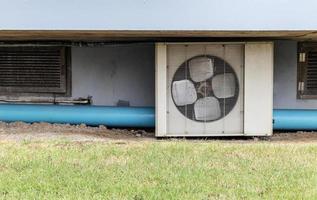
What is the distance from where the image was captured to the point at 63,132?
269 inches

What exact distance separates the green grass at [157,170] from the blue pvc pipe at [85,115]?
119 centimetres

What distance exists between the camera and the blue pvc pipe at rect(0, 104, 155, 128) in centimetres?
720

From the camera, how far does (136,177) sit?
446 centimetres

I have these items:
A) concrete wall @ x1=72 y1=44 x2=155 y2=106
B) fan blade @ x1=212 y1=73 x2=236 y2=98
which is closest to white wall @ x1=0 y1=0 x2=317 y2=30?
fan blade @ x1=212 y1=73 x2=236 y2=98

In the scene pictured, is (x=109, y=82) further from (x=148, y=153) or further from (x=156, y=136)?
(x=148, y=153)

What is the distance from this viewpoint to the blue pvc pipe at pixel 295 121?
712 centimetres

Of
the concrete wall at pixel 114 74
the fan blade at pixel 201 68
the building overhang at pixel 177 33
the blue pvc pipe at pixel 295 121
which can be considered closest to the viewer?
the building overhang at pixel 177 33

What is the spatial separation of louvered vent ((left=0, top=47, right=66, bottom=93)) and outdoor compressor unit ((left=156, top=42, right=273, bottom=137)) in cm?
191

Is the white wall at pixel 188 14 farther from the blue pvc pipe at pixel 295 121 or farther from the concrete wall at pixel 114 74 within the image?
the concrete wall at pixel 114 74

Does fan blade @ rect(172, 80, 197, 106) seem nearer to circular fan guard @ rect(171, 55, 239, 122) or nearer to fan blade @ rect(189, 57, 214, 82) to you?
circular fan guard @ rect(171, 55, 239, 122)

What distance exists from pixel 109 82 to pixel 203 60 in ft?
5.81

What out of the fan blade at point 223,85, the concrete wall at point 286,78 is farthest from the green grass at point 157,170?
the concrete wall at point 286,78

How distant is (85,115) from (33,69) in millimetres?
1195

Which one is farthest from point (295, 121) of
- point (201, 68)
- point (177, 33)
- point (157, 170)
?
point (157, 170)
